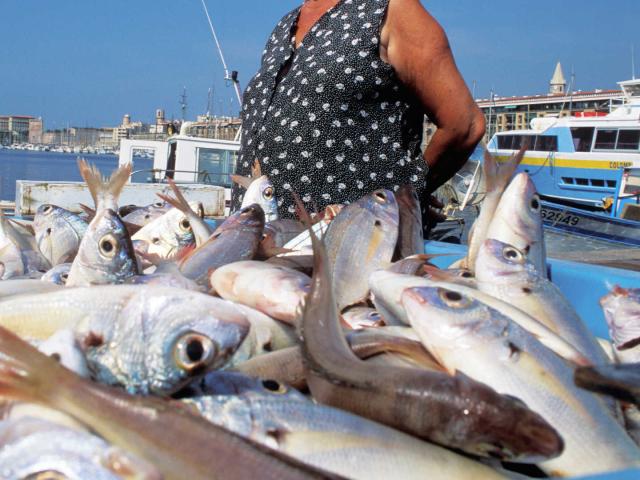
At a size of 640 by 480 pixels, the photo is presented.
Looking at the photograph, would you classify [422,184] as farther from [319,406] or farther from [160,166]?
[160,166]

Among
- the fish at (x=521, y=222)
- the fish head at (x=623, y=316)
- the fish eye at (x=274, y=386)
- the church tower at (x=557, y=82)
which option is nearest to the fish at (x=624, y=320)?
the fish head at (x=623, y=316)

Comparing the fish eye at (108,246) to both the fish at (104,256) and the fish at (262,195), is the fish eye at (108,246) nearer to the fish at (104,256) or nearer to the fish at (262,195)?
the fish at (104,256)

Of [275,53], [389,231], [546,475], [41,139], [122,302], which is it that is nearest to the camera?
[546,475]

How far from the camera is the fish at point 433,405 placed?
1178mm

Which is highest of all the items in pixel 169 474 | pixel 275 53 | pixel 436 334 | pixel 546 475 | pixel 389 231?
pixel 275 53

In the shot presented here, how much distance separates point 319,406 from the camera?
126cm

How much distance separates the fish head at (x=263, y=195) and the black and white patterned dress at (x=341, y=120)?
11 centimetres

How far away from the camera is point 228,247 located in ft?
7.95

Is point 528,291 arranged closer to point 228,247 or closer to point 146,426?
point 228,247

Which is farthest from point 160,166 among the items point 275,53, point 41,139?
point 41,139

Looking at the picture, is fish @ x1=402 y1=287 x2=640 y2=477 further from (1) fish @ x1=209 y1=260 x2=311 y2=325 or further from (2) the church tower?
(2) the church tower

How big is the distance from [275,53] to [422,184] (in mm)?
1079

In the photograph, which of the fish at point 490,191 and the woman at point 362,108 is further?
the woman at point 362,108

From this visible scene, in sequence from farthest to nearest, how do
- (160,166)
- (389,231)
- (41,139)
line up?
(41,139) < (160,166) < (389,231)
